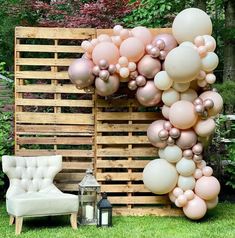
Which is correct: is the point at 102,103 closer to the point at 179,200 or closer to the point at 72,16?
the point at 179,200

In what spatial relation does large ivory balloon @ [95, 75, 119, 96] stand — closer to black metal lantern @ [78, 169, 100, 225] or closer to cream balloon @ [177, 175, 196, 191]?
black metal lantern @ [78, 169, 100, 225]

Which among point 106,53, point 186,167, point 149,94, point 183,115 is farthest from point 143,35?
point 186,167

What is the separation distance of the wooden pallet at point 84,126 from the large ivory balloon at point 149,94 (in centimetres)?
34

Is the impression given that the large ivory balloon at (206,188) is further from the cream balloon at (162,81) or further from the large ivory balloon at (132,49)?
the large ivory balloon at (132,49)

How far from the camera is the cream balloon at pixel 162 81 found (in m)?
5.89

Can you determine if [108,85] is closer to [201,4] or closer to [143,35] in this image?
[143,35]

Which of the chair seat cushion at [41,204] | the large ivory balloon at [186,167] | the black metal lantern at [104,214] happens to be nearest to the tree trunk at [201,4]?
the large ivory balloon at [186,167]

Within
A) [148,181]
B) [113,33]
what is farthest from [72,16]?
[148,181]

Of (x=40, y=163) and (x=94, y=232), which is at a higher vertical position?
(x=40, y=163)

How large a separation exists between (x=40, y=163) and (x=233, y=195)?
9.17 feet

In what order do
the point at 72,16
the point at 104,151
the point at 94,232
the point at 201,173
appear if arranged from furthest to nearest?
the point at 72,16, the point at 104,151, the point at 201,173, the point at 94,232

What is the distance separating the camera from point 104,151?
6.48m

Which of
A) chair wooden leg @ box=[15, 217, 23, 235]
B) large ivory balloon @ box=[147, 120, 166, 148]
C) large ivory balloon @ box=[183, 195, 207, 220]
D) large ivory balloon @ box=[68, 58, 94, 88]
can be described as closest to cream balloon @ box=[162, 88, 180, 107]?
large ivory balloon @ box=[147, 120, 166, 148]

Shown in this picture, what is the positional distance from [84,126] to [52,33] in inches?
45.8
